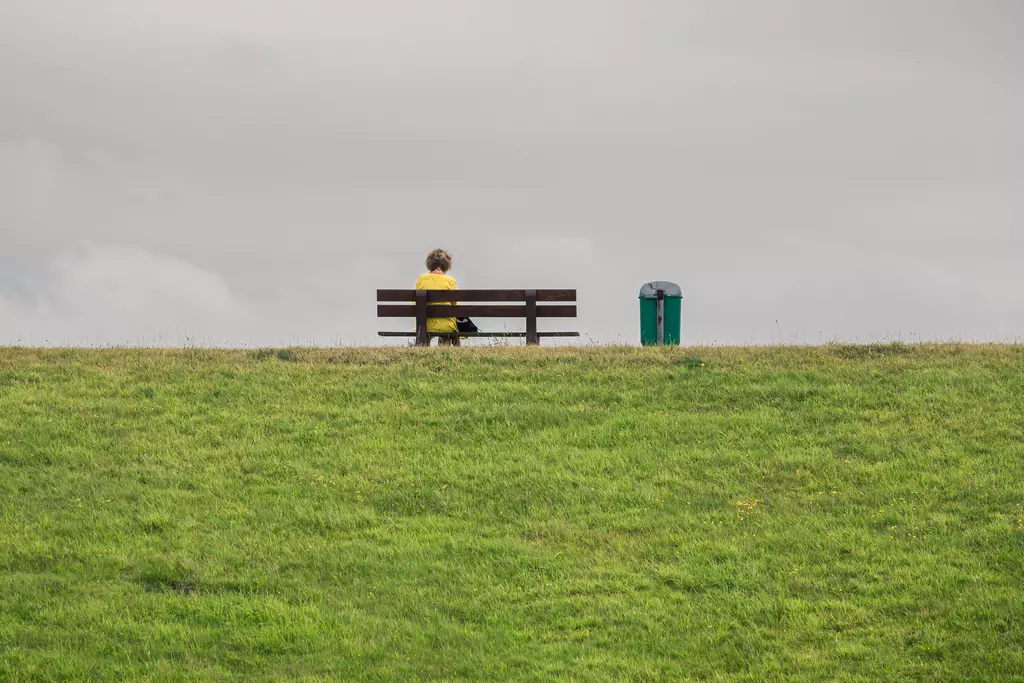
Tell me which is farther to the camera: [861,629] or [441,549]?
[441,549]

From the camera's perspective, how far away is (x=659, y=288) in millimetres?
20703

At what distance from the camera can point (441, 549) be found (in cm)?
1212

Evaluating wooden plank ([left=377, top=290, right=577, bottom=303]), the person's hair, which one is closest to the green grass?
wooden plank ([left=377, top=290, right=577, bottom=303])

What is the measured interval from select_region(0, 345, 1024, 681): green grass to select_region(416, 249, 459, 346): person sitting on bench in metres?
1.53

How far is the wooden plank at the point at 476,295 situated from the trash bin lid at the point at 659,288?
136cm

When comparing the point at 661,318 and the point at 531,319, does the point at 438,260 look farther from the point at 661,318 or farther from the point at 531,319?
the point at 661,318

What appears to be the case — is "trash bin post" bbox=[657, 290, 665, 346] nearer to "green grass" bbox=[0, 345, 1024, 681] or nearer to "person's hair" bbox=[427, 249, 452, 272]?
"green grass" bbox=[0, 345, 1024, 681]

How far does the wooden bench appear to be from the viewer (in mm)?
20906

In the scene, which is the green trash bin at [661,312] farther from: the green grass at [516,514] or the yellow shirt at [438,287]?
the yellow shirt at [438,287]

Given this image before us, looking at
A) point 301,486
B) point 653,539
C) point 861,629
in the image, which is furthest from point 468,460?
point 861,629

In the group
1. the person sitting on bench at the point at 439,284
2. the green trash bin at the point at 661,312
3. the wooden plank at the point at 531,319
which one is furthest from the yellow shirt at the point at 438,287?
the green trash bin at the point at 661,312

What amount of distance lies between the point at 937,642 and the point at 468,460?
660 cm

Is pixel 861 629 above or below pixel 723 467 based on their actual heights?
below

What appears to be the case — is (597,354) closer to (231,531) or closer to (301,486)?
(301,486)
